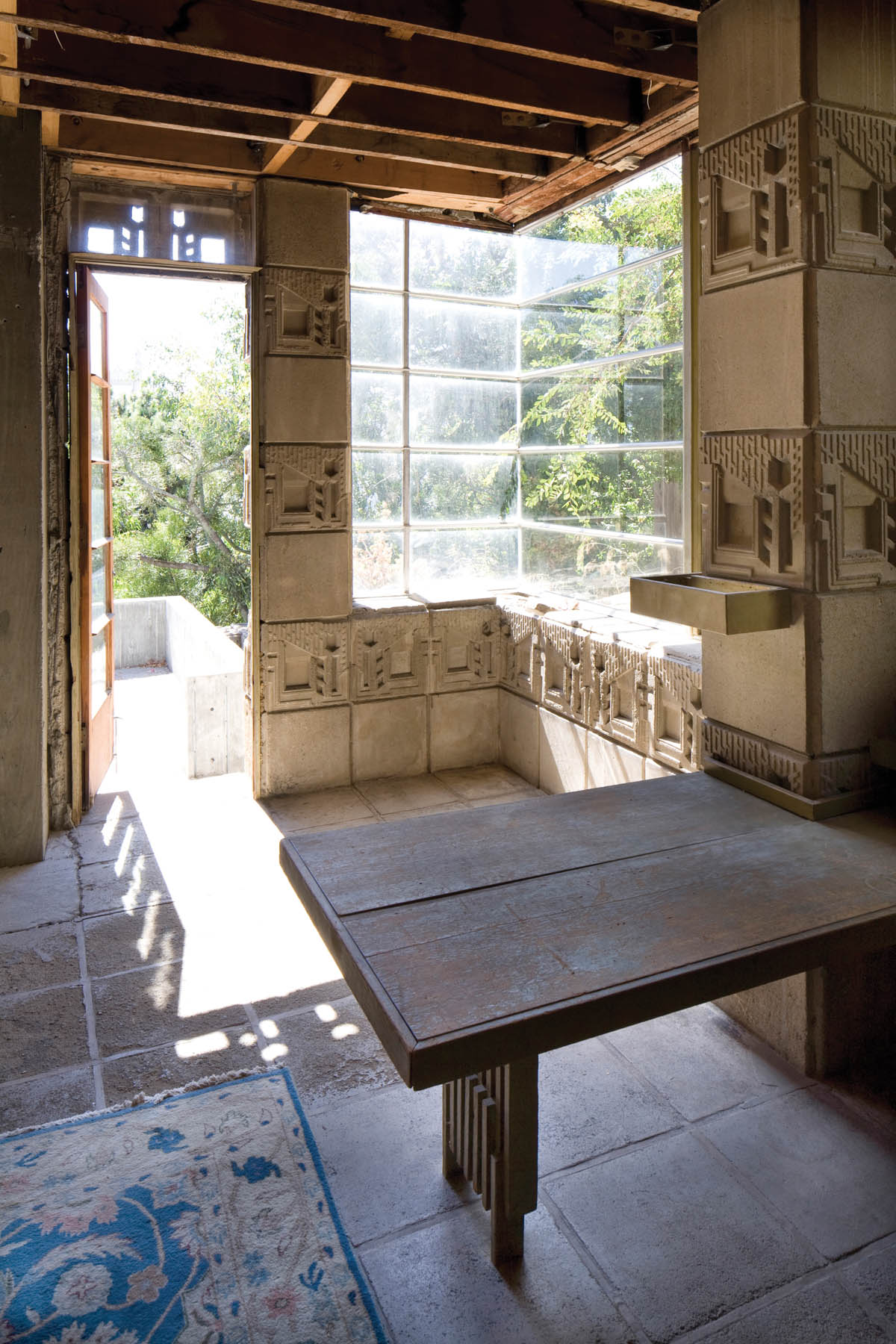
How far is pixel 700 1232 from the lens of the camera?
1989 mm

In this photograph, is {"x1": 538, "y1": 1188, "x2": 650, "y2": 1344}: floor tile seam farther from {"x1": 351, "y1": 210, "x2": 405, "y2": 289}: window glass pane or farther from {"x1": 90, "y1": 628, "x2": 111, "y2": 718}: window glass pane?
{"x1": 351, "y1": 210, "x2": 405, "y2": 289}: window glass pane

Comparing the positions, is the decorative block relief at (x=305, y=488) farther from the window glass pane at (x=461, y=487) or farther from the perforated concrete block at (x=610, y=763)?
the perforated concrete block at (x=610, y=763)

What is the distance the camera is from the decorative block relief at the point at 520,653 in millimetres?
4793

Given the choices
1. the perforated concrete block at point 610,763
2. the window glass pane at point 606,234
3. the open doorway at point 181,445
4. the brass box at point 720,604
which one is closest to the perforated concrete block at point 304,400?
the window glass pane at point 606,234

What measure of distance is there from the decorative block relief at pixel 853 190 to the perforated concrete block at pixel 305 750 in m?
3.21

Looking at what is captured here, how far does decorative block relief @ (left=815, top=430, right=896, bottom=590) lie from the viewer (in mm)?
2307

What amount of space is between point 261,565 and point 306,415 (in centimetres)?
74

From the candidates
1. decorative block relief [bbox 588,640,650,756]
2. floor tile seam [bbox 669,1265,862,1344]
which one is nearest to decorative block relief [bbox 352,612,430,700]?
decorative block relief [bbox 588,640,650,756]

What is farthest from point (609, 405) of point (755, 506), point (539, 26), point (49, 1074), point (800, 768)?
point (49, 1074)

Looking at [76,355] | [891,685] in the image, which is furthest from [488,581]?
[891,685]

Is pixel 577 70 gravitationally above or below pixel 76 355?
above

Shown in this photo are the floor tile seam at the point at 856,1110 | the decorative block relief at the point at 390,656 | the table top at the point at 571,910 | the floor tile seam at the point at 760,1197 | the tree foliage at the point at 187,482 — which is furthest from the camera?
the tree foliage at the point at 187,482

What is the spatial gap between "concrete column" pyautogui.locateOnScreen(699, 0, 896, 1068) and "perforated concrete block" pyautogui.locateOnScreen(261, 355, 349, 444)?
2.36m

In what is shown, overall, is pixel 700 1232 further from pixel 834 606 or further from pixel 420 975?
pixel 834 606
